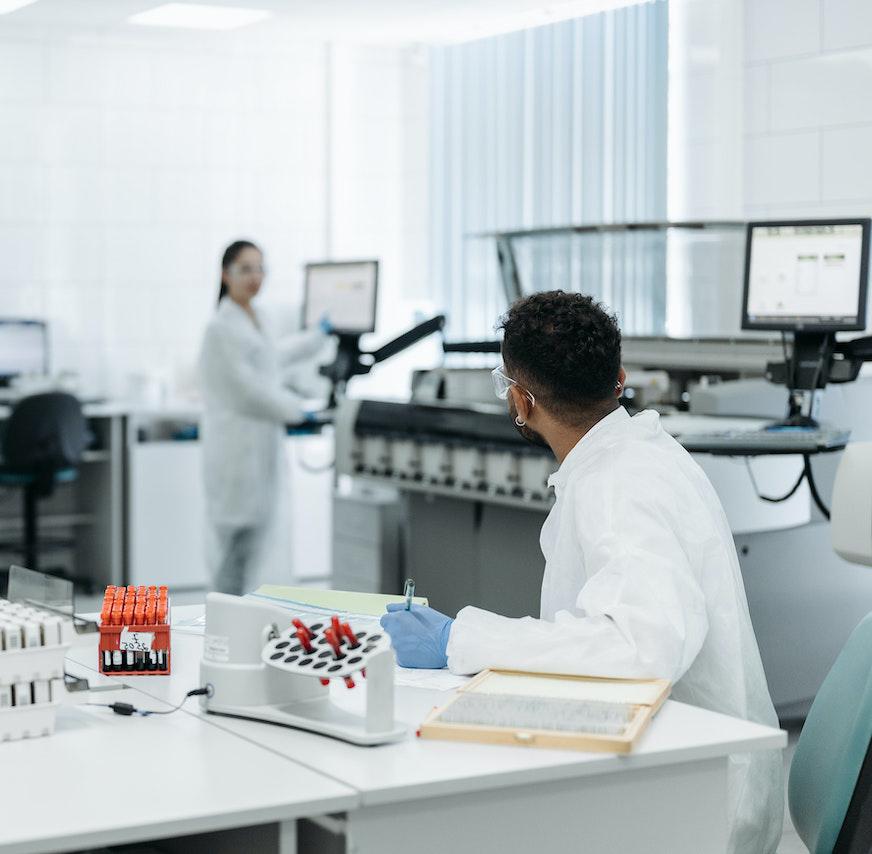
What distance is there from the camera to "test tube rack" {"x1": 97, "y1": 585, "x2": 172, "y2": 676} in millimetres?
1963

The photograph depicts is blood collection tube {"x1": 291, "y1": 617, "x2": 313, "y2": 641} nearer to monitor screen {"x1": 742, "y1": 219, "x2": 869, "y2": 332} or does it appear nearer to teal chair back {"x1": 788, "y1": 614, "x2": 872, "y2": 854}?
teal chair back {"x1": 788, "y1": 614, "x2": 872, "y2": 854}

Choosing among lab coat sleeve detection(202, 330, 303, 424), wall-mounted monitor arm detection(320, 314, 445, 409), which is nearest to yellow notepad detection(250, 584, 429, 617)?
wall-mounted monitor arm detection(320, 314, 445, 409)

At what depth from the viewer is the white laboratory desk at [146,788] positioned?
1.34 meters

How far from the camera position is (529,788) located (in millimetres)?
1537

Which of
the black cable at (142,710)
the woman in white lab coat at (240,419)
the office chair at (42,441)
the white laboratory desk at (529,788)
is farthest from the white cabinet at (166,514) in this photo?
the white laboratory desk at (529,788)

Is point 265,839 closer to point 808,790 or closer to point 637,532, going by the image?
point 637,532

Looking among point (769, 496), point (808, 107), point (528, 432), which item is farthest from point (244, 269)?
point (528, 432)

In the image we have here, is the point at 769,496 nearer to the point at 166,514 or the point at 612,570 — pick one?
the point at 612,570

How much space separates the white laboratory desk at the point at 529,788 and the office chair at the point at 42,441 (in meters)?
3.95

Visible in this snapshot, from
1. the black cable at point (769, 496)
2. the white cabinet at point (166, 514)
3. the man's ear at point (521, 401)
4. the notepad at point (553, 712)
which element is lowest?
the white cabinet at point (166, 514)

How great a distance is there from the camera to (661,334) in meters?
4.35

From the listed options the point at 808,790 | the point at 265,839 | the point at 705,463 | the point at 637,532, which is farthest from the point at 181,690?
the point at 705,463

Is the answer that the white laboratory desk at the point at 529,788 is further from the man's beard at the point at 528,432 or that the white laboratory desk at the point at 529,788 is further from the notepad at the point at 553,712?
the man's beard at the point at 528,432

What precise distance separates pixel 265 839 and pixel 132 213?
5.15 m
